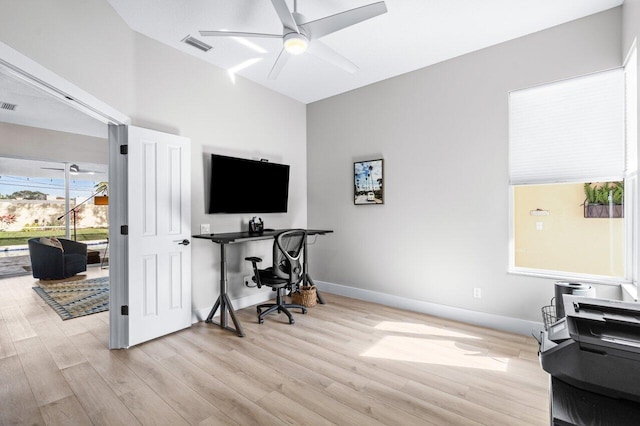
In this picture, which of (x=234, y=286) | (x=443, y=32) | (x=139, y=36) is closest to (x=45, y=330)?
(x=234, y=286)

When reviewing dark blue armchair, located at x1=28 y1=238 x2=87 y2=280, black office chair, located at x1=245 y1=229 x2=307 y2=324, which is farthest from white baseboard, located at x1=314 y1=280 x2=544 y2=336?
dark blue armchair, located at x1=28 y1=238 x2=87 y2=280

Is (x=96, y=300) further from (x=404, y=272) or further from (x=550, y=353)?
(x=550, y=353)

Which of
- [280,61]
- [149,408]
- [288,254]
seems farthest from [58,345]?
[280,61]

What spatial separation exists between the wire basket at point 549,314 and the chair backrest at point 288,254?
2.48 meters

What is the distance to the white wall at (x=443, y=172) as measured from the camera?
10.2ft

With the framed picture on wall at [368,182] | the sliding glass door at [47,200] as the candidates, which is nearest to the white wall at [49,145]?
the sliding glass door at [47,200]

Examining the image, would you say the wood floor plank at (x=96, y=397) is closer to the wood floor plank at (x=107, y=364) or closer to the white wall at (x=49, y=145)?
the wood floor plank at (x=107, y=364)

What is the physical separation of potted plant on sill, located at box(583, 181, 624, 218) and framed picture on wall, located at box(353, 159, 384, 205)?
2123mm

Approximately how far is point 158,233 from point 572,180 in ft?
13.3

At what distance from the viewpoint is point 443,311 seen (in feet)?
12.2

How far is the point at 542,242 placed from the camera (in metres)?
3.20

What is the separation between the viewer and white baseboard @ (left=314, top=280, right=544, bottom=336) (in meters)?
3.19

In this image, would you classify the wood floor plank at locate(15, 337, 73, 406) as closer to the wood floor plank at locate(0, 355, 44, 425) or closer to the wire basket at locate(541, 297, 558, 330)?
the wood floor plank at locate(0, 355, 44, 425)

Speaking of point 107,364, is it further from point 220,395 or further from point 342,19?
point 342,19
